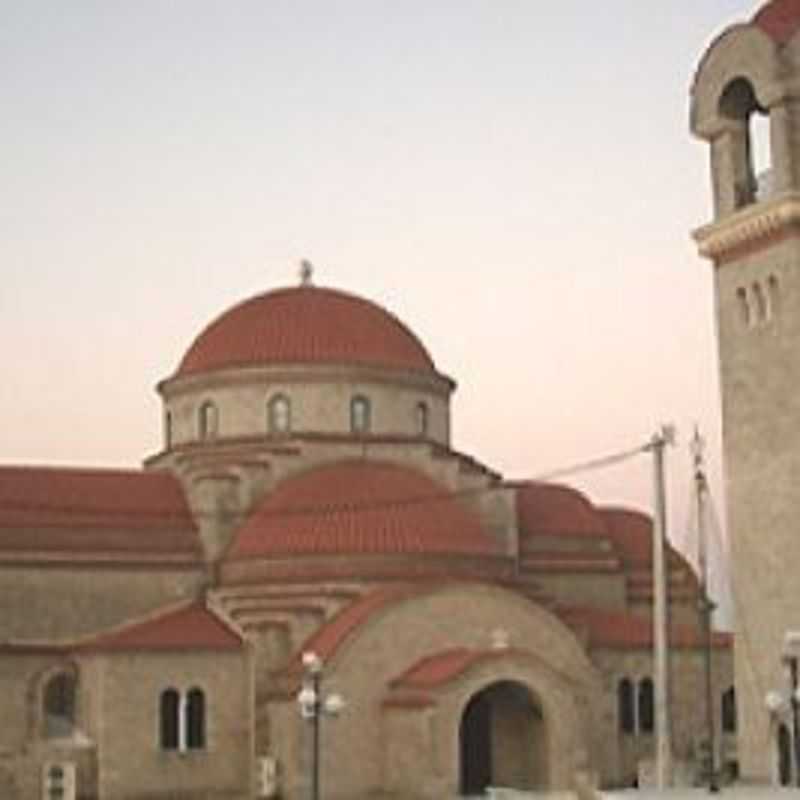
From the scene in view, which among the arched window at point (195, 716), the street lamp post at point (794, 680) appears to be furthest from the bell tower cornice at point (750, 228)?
the arched window at point (195, 716)

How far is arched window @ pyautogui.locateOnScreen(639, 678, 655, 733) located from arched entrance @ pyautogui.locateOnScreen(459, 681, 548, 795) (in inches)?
149

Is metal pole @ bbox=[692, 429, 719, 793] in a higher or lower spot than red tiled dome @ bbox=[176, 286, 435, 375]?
lower

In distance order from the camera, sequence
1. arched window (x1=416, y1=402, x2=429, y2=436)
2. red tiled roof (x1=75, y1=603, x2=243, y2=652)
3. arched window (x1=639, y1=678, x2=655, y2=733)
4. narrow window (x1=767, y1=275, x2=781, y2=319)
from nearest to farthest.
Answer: narrow window (x1=767, y1=275, x2=781, y2=319) → red tiled roof (x1=75, y1=603, x2=243, y2=652) → arched window (x1=639, y1=678, x2=655, y2=733) → arched window (x1=416, y1=402, x2=429, y2=436)

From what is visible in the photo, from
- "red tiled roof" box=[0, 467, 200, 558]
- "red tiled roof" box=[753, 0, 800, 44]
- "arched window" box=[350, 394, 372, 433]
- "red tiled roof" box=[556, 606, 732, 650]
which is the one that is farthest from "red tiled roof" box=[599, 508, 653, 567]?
"red tiled roof" box=[753, 0, 800, 44]

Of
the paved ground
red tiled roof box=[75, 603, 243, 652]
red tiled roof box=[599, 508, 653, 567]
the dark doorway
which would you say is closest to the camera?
the paved ground

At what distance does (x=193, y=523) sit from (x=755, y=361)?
16222mm

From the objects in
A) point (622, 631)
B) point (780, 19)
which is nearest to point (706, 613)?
point (622, 631)

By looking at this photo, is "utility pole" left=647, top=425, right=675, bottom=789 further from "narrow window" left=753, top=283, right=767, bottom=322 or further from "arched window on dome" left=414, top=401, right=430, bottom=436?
"arched window on dome" left=414, top=401, right=430, bottom=436

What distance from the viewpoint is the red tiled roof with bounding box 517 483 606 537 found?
50.9m

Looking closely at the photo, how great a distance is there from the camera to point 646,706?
45906 mm

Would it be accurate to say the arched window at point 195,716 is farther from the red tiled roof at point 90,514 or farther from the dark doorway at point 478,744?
the dark doorway at point 478,744

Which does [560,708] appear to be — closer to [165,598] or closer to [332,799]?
[332,799]

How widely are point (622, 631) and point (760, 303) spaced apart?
1195 centimetres

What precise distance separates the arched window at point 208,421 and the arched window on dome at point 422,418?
5.45m
